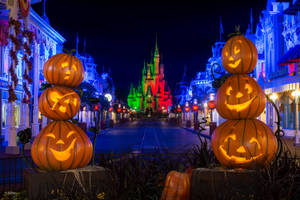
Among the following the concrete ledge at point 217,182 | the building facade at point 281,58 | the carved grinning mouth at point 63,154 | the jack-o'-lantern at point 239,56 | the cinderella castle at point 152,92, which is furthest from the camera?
the cinderella castle at point 152,92

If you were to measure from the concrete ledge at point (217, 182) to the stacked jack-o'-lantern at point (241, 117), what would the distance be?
0.95 ft

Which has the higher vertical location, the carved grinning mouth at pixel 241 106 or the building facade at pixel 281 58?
the building facade at pixel 281 58

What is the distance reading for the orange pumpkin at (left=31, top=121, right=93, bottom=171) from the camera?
185 inches

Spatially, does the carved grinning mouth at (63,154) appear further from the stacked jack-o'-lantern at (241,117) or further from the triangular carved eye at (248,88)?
the triangular carved eye at (248,88)

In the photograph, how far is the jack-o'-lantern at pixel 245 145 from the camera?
4594 mm

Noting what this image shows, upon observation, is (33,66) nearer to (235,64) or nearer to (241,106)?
(235,64)

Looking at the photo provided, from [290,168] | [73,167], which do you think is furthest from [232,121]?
[73,167]

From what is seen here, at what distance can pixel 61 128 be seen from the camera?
190 inches

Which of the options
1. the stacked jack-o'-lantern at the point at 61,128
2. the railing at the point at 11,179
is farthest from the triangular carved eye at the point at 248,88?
the railing at the point at 11,179

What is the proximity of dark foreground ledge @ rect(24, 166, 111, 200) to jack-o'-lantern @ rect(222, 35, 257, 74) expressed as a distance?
99.1 inches

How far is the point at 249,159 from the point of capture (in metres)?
4.62

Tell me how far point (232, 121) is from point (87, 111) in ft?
133

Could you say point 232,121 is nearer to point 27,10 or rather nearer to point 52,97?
point 52,97

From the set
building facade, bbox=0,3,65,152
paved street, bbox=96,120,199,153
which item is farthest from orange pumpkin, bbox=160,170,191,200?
building facade, bbox=0,3,65,152
